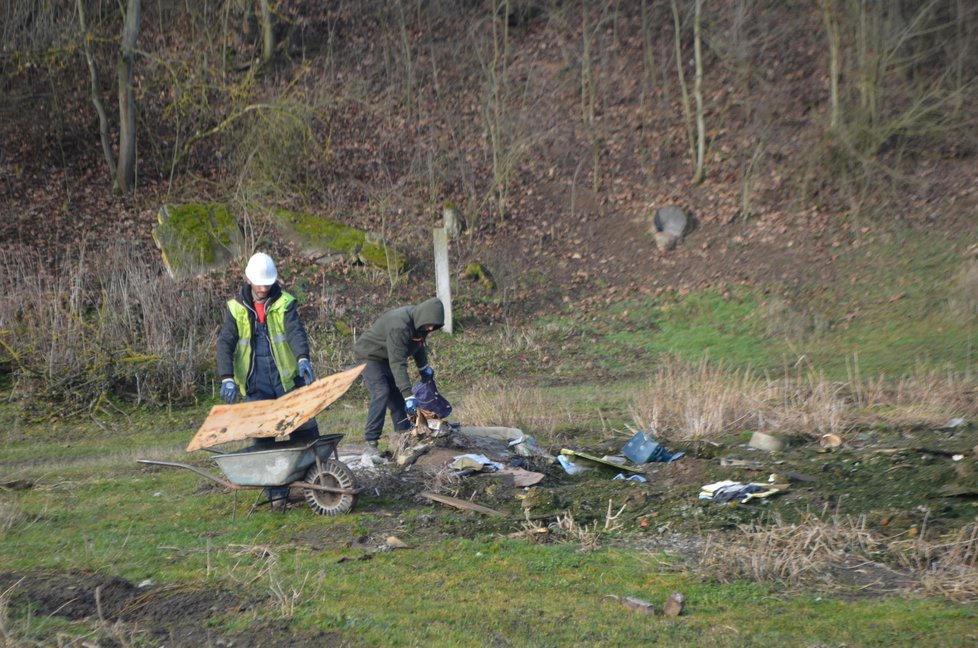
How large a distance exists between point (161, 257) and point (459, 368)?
7363 millimetres

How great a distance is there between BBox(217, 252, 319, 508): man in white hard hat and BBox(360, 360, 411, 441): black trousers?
1.59 metres

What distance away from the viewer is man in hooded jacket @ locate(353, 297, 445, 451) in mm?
9477

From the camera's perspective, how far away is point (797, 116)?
83.4 ft

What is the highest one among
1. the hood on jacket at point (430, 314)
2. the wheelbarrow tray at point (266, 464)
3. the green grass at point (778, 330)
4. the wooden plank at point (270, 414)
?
the hood on jacket at point (430, 314)

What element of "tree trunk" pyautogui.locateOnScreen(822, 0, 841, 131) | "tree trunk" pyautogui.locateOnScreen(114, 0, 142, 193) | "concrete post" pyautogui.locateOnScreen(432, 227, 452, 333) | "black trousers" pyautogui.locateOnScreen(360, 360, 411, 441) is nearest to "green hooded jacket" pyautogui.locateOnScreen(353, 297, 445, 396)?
"black trousers" pyautogui.locateOnScreen(360, 360, 411, 441)

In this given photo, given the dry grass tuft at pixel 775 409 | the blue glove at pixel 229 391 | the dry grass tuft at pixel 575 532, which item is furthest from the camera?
the dry grass tuft at pixel 775 409

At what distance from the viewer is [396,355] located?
31.3ft

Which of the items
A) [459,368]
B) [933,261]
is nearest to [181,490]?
[459,368]

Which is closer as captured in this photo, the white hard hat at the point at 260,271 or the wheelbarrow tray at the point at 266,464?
the wheelbarrow tray at the point at 266,464

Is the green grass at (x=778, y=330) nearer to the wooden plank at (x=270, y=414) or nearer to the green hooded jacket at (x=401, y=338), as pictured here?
the green hooded jacket at (x=401, y=338)

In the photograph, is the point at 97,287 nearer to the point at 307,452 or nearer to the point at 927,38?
the point at 307,452

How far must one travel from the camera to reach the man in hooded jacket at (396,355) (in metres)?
9.48

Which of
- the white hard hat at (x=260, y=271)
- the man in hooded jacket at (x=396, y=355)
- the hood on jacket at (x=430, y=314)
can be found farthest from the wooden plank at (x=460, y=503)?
the white hard hat at (x=260, y=271)

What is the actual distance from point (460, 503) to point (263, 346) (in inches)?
87.5
